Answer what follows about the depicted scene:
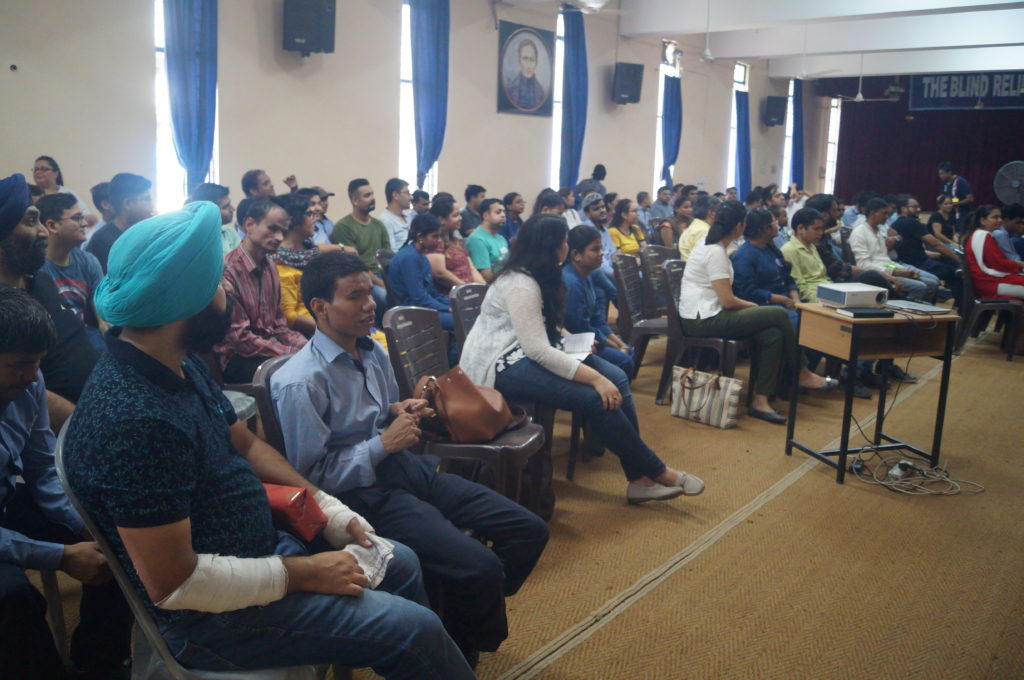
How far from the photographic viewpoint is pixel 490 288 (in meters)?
2.96

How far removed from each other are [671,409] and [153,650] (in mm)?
3201

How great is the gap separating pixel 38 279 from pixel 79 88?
13.2 ft

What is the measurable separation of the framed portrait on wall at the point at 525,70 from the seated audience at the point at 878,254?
4459 millimetres

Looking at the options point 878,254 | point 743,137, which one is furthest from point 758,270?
point 743,137

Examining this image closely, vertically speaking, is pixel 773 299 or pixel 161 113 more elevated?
pixel 161 113

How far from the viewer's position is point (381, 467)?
6.30 ft

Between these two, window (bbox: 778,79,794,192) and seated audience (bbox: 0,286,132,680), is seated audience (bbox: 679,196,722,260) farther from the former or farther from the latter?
window (bbox: 778,79,794,192)

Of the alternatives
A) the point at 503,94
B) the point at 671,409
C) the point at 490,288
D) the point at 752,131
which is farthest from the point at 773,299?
the point at 752,131

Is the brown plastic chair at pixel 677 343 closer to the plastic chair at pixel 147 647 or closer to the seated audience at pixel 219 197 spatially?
the seated audience at pixel 219 197

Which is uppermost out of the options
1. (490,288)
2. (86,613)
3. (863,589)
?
(490,288)

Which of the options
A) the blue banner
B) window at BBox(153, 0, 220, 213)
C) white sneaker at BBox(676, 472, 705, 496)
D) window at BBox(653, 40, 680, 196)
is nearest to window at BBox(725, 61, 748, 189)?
window at BBox(653, 40, 680, 196)

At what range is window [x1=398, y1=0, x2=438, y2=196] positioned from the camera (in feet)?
26.2

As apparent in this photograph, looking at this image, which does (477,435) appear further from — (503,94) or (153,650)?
(503,94)

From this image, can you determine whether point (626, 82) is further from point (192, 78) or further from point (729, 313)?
point (729, 313)
